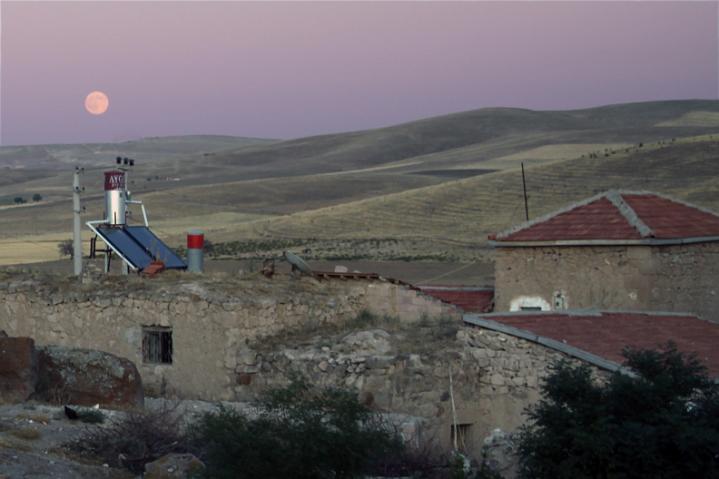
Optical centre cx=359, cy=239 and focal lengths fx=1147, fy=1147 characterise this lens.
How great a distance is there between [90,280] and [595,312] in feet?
26.6

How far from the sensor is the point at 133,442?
1028 centimetres

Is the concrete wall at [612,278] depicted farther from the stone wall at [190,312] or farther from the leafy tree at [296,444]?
the leafy tree at [296,444]

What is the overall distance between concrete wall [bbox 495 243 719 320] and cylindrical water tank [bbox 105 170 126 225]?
720 cm

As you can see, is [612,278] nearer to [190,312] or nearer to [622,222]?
[622,222]

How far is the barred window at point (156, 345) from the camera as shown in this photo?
56.7 feet

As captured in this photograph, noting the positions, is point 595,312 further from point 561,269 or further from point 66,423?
point 66,423

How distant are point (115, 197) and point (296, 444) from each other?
13597mm

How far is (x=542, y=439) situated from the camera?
987 centimetres

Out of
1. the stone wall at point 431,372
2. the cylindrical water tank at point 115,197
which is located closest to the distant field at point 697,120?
the cylindrical water tank at point 115,197

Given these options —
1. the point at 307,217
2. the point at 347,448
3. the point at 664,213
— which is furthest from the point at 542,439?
the point at 307,217

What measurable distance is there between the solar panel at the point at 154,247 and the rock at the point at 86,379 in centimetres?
704

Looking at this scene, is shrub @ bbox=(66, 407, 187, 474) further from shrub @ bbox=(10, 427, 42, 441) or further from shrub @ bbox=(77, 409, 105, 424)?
shrub @ bbox=(77, 409, 105, 424)

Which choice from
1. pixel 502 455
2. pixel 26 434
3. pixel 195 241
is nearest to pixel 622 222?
pixel 195 241

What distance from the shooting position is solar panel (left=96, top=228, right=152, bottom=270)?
2033 centimetres
